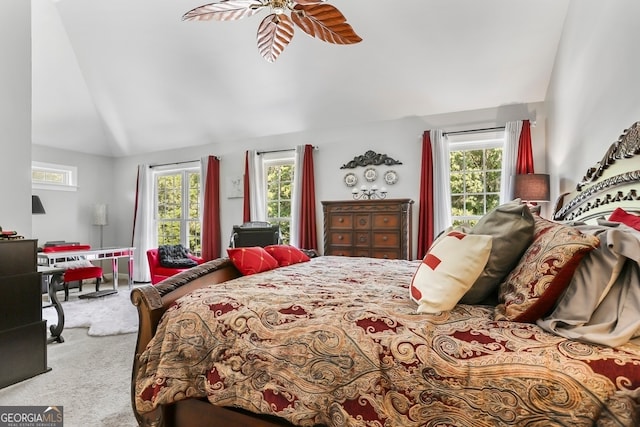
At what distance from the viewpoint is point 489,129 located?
4297 mm

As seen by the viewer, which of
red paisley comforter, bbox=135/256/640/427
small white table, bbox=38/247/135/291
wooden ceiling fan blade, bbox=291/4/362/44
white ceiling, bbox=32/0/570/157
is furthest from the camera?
small white table, bbox=38/247/135/291

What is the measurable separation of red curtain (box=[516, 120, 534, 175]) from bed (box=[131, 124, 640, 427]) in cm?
246

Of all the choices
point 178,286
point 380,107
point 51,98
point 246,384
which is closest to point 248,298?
point 246,384

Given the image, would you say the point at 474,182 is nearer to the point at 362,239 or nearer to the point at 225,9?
the point at 362,239

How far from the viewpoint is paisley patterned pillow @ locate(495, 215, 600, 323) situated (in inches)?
44.4

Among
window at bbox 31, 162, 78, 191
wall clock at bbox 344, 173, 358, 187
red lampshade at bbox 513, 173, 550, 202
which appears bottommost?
red lampshade at bbox 513, 173, 550, 202

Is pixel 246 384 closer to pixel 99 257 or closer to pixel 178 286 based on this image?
pixel 178 286

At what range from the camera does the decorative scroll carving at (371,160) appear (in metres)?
4.81

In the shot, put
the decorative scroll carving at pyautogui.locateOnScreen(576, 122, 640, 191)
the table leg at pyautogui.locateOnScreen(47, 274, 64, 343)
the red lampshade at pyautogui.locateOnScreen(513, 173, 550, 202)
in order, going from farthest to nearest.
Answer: the red lampshade at pyautogui.locateOnScreen(513, 173, 550, 202)
the table leg at pyautogui.locateOnScreen(47, 274, 64, 343)
the decorative scroll carving at pyautogui.locateOnScreen(576, 122, 640, 191)

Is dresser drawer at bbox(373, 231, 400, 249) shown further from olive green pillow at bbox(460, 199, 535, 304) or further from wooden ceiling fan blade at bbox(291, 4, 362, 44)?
olive green pillow at bbox(460, 199, 535, 304)

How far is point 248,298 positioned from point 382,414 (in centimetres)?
72

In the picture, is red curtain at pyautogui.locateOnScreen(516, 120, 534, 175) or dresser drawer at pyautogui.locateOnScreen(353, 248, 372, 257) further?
dresser drawer at pyautogui.locateOnScreen(353, 248, 372, 257)

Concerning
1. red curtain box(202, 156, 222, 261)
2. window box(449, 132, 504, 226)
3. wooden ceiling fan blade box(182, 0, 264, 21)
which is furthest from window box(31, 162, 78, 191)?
window box(449, 132, 504, 226)

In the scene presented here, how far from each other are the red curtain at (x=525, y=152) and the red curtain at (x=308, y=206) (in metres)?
2.78
